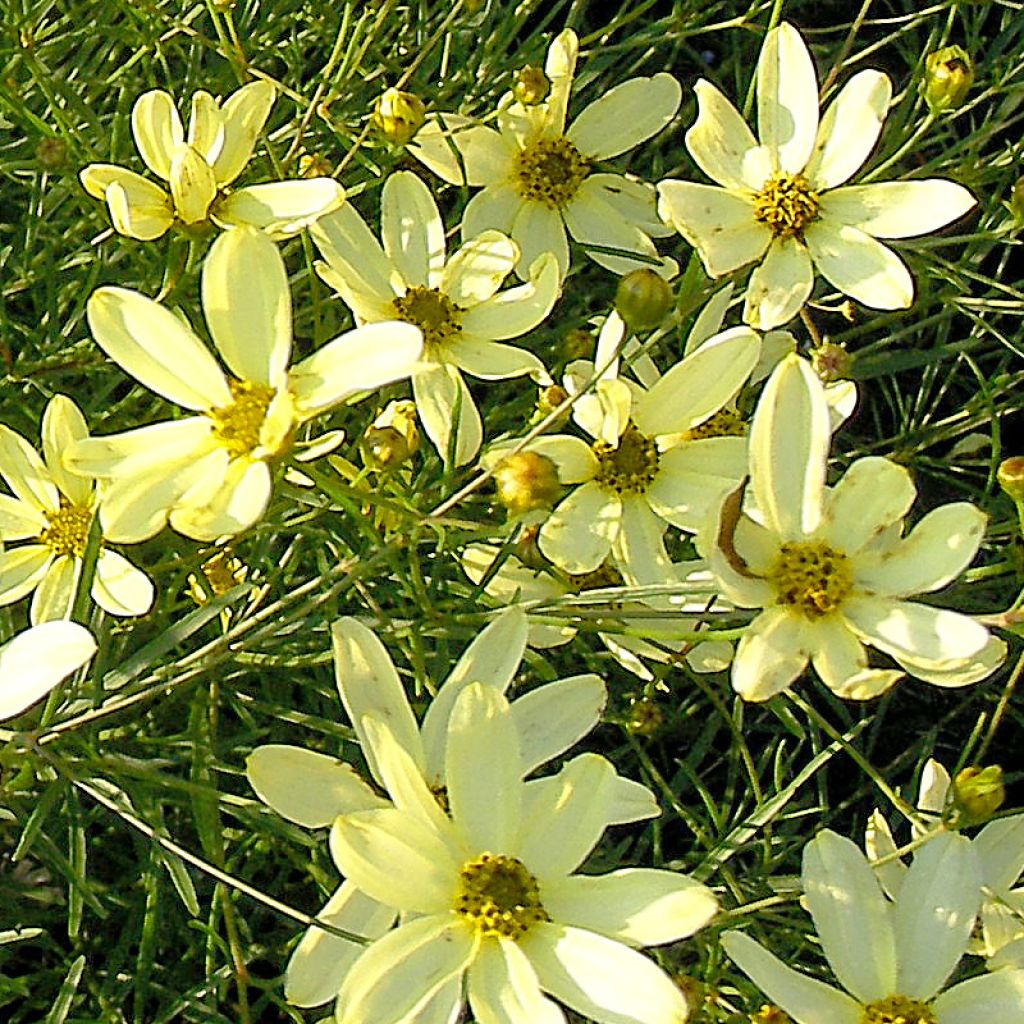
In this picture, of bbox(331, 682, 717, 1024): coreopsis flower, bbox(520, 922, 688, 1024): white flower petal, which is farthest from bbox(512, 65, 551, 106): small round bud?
bbox(520, 922, 688, 1024): white flower petal

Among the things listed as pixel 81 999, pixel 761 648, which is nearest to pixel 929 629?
pixel 761 648

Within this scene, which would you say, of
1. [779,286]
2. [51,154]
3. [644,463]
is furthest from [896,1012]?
[51,154]

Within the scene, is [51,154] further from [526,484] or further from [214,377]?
[526,484]

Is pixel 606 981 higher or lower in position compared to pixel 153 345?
lower

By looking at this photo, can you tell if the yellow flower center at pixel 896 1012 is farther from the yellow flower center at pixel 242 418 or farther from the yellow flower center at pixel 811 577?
the yellow flower center at pixel 242 418

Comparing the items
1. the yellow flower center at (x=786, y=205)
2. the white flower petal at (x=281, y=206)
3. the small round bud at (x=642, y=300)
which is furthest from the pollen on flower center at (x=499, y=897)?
the yellow flower center at (x=786, y=205)

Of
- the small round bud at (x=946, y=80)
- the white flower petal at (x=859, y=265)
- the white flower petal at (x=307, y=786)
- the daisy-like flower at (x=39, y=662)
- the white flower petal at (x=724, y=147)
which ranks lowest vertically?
the white flower petal at (x=307, y=786)

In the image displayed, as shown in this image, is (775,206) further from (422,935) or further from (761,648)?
(422,935)
